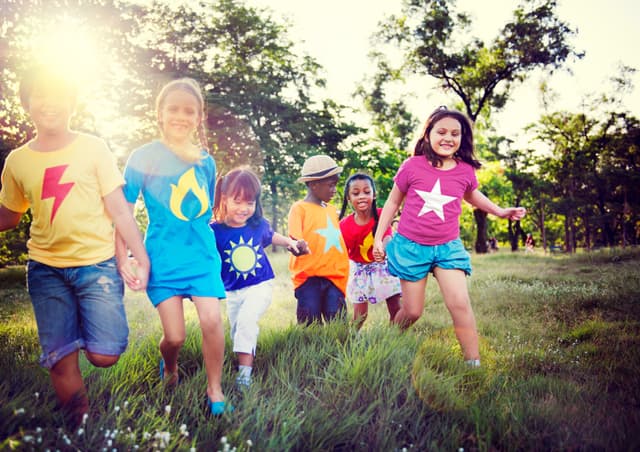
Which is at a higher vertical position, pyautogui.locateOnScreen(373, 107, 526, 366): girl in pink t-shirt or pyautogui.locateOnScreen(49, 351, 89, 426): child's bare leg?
pyautogui.locateOnScreen(373, 107, 526, 366): girl in pink t-shirt

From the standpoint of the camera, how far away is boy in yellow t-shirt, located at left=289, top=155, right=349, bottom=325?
14.9ft

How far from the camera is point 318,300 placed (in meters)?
4.56

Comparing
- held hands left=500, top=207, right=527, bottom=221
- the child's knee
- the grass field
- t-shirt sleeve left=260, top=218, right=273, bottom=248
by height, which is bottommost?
the grass field

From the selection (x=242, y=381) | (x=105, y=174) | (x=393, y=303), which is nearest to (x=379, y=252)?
(x=393, y=303)

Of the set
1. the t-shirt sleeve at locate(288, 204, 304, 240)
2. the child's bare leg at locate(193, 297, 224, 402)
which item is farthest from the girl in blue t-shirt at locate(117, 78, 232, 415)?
the t-shirt sleeve at locate(288, 204, 304, 240)

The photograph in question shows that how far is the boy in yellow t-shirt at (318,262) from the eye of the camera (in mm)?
4527

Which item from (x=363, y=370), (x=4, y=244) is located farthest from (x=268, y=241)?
(x=4, y=244)

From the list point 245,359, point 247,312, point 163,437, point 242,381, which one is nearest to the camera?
→ point 163,437

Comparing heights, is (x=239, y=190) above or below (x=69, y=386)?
above

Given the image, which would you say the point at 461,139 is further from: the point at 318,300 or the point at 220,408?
the point at 220,408

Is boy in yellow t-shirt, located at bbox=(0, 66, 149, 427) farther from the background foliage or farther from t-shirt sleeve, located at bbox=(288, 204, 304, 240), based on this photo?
the background foliage

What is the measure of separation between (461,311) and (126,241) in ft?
8.53

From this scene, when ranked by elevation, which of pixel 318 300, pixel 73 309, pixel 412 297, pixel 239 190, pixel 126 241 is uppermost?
pixel 239 190

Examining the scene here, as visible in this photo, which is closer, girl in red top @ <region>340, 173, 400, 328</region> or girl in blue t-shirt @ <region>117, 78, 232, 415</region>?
girl in blue t-shirt @ <region>117, 78, 232, 415</region>
